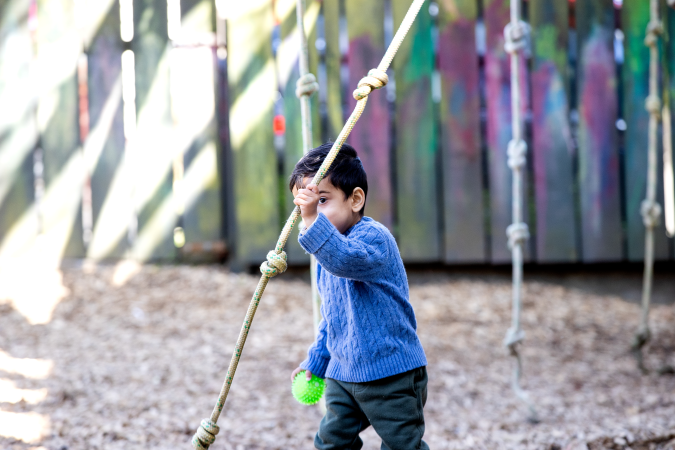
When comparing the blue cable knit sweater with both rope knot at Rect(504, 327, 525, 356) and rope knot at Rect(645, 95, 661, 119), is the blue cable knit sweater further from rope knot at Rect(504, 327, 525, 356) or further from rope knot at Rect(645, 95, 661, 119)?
rope knot at Rect(645, 95, 661, 119)

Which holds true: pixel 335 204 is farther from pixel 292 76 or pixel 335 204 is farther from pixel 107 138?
pixel 107 138

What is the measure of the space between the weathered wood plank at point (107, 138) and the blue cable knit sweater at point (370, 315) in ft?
10.3

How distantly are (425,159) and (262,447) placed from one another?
8.27 feet

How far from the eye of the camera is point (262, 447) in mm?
2264

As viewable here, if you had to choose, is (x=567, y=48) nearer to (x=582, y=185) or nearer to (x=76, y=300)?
(x=582, y=185)

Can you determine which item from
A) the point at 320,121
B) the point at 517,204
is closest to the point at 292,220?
the point at 517,204

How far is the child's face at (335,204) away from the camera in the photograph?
1.47 m

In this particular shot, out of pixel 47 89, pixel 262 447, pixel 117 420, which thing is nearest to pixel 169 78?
pixel 47 89

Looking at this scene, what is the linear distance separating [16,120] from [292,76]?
1975mm

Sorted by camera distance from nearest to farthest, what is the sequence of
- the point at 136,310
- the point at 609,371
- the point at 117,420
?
the point at 117,420 < the point at 609,371 < the point at 136,310

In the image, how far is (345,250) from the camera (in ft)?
4.42

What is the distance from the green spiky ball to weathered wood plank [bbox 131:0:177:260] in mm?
2911

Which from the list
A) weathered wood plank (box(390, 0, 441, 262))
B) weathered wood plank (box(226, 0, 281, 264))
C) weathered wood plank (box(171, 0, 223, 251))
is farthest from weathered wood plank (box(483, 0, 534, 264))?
weathered wood plank (box(171, 0, 223, 251))

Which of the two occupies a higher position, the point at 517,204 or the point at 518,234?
the point at 517,204
